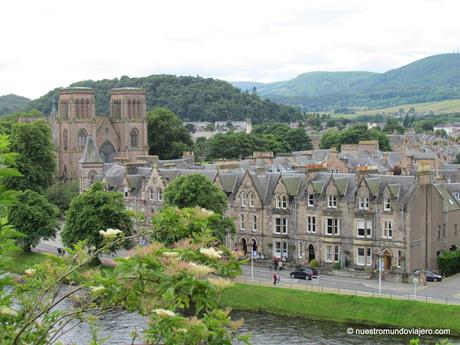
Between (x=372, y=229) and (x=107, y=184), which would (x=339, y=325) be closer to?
(x=372, y=229)

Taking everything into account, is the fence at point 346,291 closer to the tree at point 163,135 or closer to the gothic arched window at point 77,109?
the gothic arched window at point 77,109

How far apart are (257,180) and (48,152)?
129 ft

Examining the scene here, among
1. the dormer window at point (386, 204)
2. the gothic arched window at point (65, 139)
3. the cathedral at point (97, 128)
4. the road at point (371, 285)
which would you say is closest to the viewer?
the road at point (371, 285)

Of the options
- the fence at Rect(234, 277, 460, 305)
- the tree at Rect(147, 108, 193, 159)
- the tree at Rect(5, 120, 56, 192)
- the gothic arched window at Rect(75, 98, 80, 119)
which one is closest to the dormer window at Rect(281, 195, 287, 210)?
the fence at Rect(234, 277, 460, 305)

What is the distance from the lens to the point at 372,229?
69312 millimetres

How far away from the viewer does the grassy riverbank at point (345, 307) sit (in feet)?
179

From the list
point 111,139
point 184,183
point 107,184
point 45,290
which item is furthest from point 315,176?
point 111,139

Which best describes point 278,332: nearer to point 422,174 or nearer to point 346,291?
point 346,291

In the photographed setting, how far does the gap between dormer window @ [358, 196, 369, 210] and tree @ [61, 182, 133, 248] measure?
19.2m

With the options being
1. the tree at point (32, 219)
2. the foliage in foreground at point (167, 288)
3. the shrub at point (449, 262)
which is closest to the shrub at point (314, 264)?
the shrub at point (449, 262)

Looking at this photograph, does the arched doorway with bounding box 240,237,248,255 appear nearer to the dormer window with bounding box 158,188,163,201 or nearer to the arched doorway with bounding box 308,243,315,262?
the arched doorway with bounding box 308,243,315,262

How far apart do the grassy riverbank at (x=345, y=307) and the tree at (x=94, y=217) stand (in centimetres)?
1403

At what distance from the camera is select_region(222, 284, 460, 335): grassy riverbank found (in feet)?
179

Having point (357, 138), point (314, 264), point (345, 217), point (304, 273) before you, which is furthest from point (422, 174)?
point (357, 138)
